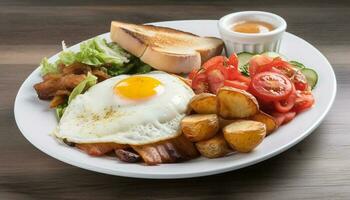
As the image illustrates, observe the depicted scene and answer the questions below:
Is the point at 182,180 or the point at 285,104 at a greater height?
the point at 285,104

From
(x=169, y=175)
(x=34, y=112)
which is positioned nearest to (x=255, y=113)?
(x=169, y=175)

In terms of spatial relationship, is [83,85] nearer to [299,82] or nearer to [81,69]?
[81,69]

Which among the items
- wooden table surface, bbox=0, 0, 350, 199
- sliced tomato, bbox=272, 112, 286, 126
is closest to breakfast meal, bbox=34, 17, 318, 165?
sliced tomato, bbox=272, 112, 286, 126

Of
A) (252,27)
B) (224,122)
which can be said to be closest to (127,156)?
(224,122)

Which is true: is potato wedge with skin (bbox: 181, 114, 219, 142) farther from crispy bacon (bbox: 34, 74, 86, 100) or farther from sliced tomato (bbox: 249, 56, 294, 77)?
crispy bacon (bbox: 34, 74, 86, 100)

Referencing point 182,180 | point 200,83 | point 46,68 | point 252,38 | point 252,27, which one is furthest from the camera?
point 252,27

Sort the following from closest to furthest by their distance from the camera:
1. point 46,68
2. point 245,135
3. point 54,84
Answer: point 245,135 < point 54,84 < point 46,68

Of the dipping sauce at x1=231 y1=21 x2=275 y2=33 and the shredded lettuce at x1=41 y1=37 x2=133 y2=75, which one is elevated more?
the dipping sauce at x1=231 y1=21 x2=275 y2=33
